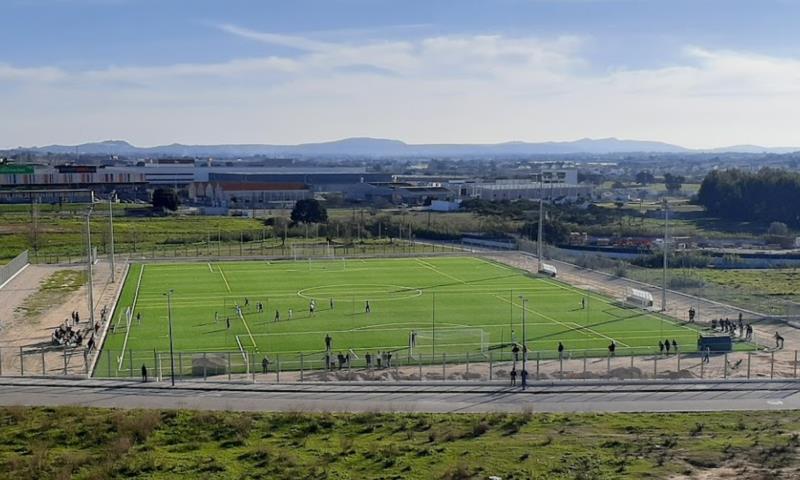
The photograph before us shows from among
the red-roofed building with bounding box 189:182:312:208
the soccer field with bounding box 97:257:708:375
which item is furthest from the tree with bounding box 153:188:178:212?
the soccer field with bounding box 97:257:708:375

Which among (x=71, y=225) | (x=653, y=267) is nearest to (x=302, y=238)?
(x=71, y=225)

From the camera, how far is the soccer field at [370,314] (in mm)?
43906

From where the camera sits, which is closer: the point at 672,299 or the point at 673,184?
the point at 672,299

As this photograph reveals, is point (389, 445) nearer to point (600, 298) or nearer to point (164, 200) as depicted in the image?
point (600, 298)

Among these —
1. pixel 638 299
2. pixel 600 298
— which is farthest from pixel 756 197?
pixel 638 299

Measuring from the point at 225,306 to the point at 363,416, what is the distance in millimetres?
25676

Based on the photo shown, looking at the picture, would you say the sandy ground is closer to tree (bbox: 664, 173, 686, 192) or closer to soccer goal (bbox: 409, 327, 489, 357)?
soccer goal (bbox: 409, 327, 489, 357)

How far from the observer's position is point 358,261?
80.2m

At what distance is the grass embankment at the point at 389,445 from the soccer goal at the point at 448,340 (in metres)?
10.8

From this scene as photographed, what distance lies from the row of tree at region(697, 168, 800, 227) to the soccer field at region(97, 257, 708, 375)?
189ft

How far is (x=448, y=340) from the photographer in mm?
44844

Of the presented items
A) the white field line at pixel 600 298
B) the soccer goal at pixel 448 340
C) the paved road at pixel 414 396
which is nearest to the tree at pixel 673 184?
the white field line at pixel 600 298

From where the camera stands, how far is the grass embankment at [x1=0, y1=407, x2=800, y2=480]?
2581 cm

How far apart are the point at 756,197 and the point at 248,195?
3158 inches
